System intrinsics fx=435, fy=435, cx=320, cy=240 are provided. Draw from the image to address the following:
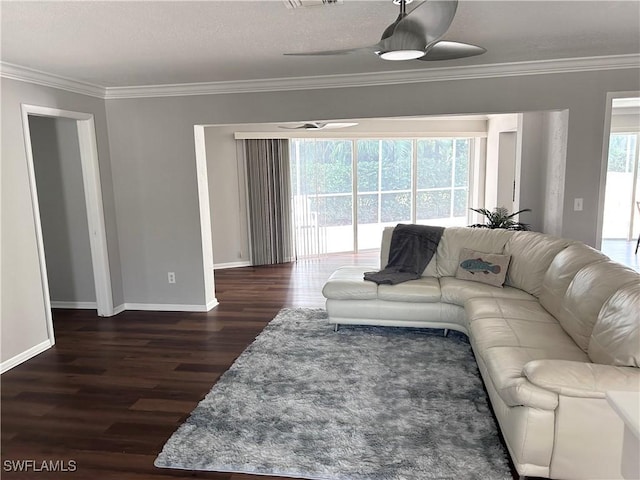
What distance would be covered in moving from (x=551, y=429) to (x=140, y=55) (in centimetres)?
349

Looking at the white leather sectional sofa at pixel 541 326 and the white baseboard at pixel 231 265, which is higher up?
the white leather sectional sofa at pixel 541 326

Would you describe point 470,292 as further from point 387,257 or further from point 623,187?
point 623,187

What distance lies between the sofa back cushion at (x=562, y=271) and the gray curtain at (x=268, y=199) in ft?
14.9

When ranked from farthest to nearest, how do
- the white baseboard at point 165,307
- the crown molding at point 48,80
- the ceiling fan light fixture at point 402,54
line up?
1. the white baseboard at point 165,307
2. the crown molding at point 48,80
3. the ceiling fan light fixture at point 402,54

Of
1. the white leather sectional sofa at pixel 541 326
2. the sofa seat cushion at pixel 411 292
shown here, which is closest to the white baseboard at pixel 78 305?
the white leather sectional sofa at pixel 541 326

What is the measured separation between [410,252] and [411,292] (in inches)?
23.1

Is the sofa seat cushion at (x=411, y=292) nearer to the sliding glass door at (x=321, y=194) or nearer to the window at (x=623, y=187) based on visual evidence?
the sliding glass door at (x=321, y=194)

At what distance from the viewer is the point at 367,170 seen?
24.9ft

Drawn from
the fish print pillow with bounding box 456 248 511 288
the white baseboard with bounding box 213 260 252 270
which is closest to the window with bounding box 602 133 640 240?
the fish print pillow with bounding box 456 248 511 288

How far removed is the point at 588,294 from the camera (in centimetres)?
255

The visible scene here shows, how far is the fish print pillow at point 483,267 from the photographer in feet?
12.3

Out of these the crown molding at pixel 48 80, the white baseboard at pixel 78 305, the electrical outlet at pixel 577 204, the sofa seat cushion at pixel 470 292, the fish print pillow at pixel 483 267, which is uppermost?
the crown molding at pixel 48 80

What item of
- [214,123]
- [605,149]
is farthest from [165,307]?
[605,149]

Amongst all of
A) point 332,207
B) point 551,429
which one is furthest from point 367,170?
point 551,429
